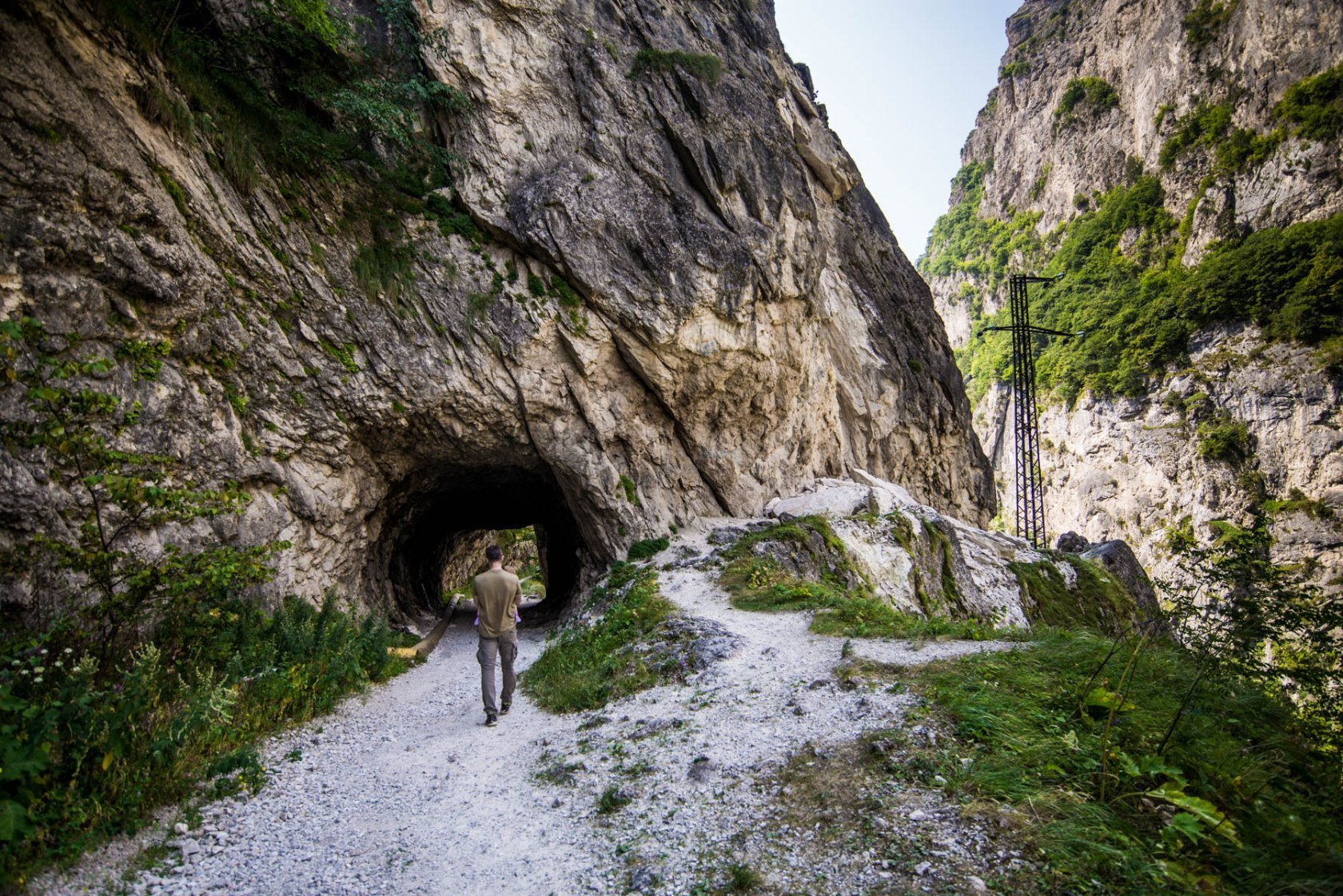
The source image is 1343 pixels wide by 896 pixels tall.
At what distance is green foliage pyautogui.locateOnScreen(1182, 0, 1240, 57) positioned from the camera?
47.1 m

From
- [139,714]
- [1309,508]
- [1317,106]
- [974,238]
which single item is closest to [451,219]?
[139,714]

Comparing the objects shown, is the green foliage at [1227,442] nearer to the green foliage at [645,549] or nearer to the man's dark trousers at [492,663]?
the green foliage at [645,549]

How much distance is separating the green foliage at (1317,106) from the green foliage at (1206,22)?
8741 millimetres

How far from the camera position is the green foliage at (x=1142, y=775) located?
2.95 metres

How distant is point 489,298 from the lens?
14.1 metres

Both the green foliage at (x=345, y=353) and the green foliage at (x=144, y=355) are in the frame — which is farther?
the green foliage at (x=345, y=353)

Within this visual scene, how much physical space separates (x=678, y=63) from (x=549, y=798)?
61.6ft

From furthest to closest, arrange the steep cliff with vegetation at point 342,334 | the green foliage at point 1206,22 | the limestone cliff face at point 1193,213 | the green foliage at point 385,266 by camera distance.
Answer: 1. the green foliage at point 1206,22
2. the limestone cliff face at point 1193,213
3. the green foliage at point 385,266
4. the steep cliff with vegetation at point 342,334

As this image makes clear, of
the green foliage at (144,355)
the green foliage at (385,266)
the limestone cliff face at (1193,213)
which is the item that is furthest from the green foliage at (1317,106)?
the green foliage at (144,355)

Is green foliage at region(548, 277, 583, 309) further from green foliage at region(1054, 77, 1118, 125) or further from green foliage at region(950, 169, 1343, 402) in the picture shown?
green foliage at region(1054, 77, 1118, 125)

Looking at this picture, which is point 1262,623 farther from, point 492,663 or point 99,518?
point 99,518

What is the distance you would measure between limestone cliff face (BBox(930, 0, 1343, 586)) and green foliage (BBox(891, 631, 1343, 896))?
36412 millimetres

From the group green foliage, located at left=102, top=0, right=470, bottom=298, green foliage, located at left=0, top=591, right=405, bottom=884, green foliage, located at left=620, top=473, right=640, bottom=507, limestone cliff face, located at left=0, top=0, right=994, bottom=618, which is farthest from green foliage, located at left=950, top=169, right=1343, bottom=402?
green foliage, located at left=0, top=591, right=405, bottom=884

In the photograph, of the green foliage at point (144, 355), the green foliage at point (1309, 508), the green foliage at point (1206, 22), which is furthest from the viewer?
the green foliage at point (1206, 22)
